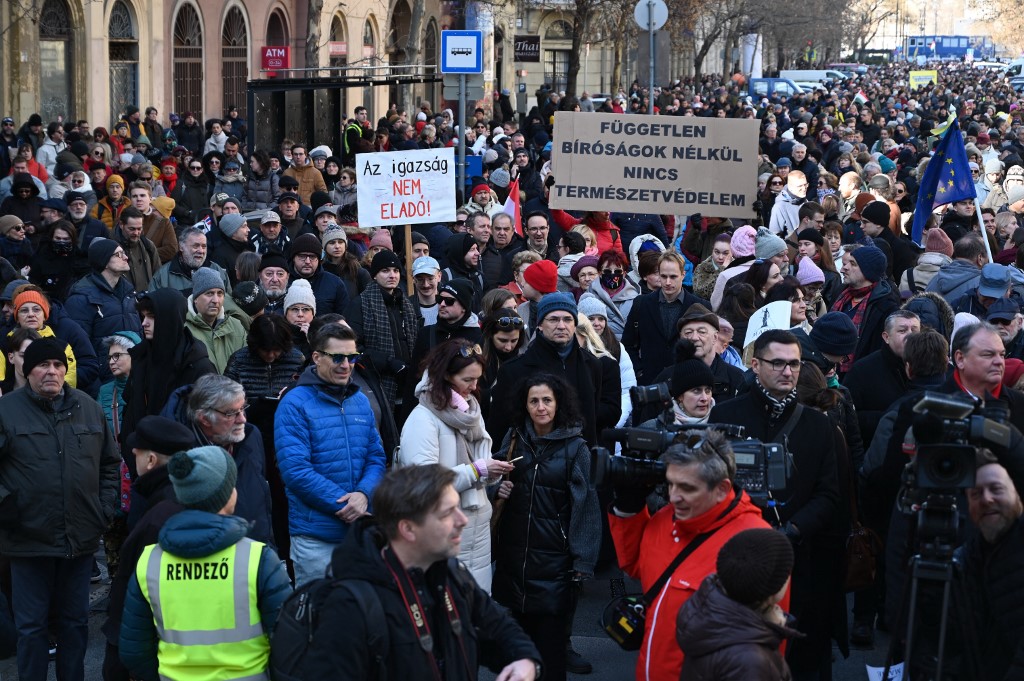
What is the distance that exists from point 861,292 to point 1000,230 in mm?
3902

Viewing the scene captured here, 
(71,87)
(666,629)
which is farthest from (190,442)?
(71,87)

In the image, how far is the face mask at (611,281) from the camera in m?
9.27

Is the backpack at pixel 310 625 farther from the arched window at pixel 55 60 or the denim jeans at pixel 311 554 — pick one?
the arched window at pixel 55 60

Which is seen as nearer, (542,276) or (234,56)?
(542,276)

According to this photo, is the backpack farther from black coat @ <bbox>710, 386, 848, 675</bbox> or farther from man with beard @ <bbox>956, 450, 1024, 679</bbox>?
black coat @ <bbox>710, 386, 848, 675</bbox>

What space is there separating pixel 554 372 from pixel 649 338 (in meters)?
1.99

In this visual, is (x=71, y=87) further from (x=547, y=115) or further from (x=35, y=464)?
(x=35, y=464)

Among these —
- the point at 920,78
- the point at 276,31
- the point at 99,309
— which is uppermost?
the point at 920,78

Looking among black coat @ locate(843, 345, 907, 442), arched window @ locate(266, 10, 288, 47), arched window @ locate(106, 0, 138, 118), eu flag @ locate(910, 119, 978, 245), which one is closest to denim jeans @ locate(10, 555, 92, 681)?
black coat @ locate(843, 345, 907, 442)

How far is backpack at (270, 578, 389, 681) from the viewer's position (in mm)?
3605

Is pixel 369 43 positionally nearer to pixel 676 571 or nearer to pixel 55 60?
pixel 55 60

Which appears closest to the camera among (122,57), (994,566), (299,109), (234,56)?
(994,566)

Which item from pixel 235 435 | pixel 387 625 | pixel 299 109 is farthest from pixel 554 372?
pixel 299 109

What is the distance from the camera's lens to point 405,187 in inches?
438
